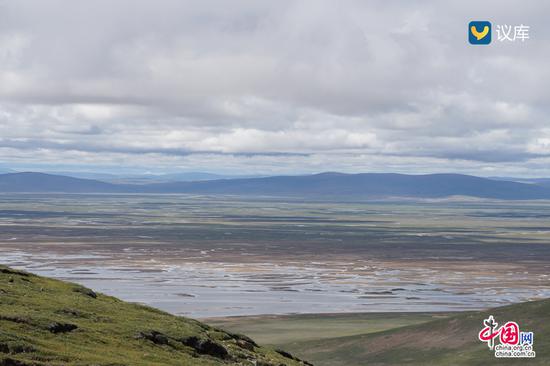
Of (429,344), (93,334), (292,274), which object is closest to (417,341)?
(429,344)

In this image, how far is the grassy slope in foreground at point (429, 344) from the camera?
65688 mm

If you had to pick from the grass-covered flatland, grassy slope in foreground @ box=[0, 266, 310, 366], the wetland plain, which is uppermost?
grassy slope in foreground @ box=[0, 266, 310, 366]

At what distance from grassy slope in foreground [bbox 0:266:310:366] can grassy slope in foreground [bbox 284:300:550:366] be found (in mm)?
20692

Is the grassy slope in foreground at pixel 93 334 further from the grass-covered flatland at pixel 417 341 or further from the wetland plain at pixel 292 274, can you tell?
the wetland plain at pixel 292 274

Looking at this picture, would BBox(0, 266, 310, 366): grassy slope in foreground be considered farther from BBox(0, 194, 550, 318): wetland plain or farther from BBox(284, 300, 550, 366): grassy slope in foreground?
BBox(0, 194, 550, 318): wetland plain

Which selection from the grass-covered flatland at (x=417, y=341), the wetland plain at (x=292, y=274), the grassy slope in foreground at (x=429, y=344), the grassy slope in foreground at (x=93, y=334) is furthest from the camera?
the wetland plain at (x=292, y=274)

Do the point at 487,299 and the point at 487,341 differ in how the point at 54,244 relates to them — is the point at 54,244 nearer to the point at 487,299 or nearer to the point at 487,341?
the point at 487,299

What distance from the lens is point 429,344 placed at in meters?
69.9

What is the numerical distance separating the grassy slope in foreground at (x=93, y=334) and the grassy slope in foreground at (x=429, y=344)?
20.7 m

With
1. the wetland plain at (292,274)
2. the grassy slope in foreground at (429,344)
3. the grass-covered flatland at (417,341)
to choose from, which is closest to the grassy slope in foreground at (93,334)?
the grass-covered flatland at (417,341)

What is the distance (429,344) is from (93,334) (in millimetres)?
40334

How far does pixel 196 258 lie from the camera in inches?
6516

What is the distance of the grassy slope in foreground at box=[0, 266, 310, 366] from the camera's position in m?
30.8

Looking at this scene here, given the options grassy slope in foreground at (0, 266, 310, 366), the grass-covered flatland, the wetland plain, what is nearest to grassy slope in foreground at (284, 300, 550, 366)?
the grass-covered flatland
